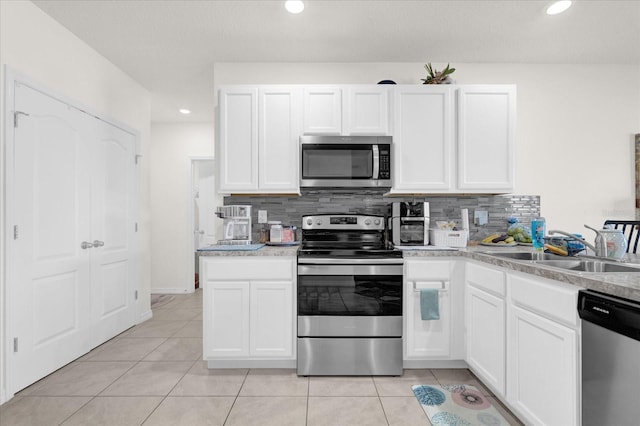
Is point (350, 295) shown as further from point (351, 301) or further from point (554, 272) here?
point (554, 272)

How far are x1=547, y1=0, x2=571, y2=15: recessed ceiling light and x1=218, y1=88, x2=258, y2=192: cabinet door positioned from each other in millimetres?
2253

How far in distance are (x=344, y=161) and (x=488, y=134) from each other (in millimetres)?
1217

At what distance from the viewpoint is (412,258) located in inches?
97.2

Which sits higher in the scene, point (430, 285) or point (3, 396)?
point (430, 285)

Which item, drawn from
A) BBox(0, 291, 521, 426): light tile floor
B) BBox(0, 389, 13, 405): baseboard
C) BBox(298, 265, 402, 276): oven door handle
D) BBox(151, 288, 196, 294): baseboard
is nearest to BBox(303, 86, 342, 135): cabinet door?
BBox(298, 265, 402, 276): oven door handle

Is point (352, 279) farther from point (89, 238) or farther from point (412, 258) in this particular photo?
point (89, 238)

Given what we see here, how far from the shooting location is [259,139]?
275 cm

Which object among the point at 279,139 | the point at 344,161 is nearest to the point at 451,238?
the point at 344,161

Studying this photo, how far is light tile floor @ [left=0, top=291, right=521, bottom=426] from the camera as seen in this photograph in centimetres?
192

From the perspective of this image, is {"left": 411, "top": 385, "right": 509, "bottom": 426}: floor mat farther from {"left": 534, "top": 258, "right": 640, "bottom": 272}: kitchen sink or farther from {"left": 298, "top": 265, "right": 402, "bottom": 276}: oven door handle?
{"left": 534, "top": 258, "right": 640, "bottom": 272}: kitchen sink

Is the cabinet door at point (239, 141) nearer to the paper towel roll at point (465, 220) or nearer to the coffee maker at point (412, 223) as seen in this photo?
the coffee maker at point (412, 223)

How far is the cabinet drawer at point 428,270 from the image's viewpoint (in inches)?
96.9

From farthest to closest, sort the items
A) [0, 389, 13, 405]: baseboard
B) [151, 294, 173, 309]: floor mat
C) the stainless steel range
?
[151, 294, 173, 309]: floor mat
the stainless steel range
[0, 389, 13, 405]: baseboard

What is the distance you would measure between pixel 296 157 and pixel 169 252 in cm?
331
